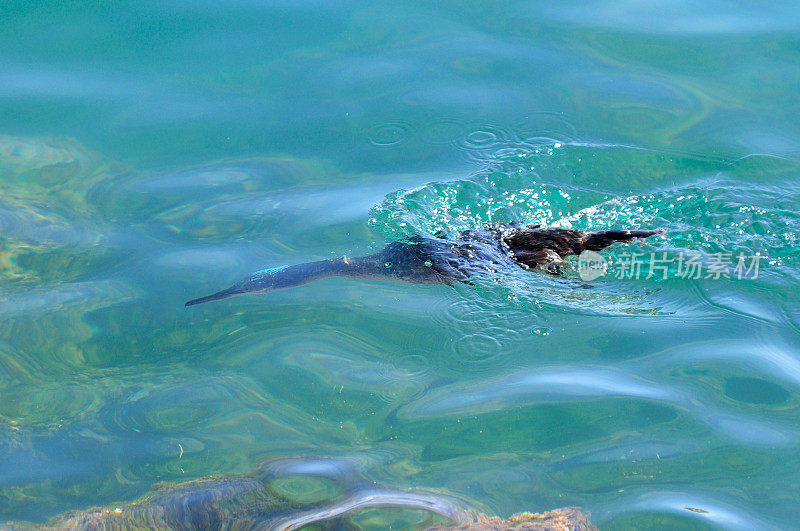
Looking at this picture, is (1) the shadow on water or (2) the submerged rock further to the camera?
(1) the shadow on water

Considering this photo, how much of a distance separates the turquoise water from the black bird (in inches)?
4.3

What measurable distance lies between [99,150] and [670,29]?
5.53 metres

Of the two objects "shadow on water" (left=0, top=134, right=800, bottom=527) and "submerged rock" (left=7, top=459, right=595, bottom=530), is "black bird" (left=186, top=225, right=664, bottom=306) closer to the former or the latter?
"shadow on water" (left=0, top=134, right=800, bottom=527)

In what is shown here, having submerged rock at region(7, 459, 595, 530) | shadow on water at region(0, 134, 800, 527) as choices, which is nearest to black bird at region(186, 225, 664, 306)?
shadow on water at region(0, 134, 800, 527)

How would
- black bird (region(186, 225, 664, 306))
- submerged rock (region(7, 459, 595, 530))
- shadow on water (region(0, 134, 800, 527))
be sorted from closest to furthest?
submerged rock (region(7, 459, 595, 530))
shadow on water (region(0, 134, 800, 527))
black bird (region(186, 225, 664, 306))

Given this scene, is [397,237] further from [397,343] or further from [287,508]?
[287,508]

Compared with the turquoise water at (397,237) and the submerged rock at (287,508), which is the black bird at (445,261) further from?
the submerged rock at (287,508)

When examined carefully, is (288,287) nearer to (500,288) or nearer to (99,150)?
(500,288)

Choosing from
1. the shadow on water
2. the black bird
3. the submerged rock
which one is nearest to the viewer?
the submerged rock

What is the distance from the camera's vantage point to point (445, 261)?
447 centimetres

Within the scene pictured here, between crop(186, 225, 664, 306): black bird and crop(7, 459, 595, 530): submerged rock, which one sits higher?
crop(186, 225, 664, 306): black bird

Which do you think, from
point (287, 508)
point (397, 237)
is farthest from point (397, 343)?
point (287, 508)

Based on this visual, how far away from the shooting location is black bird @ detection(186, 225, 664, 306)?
438 centimetres

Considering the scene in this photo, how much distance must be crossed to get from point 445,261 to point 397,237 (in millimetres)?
445
